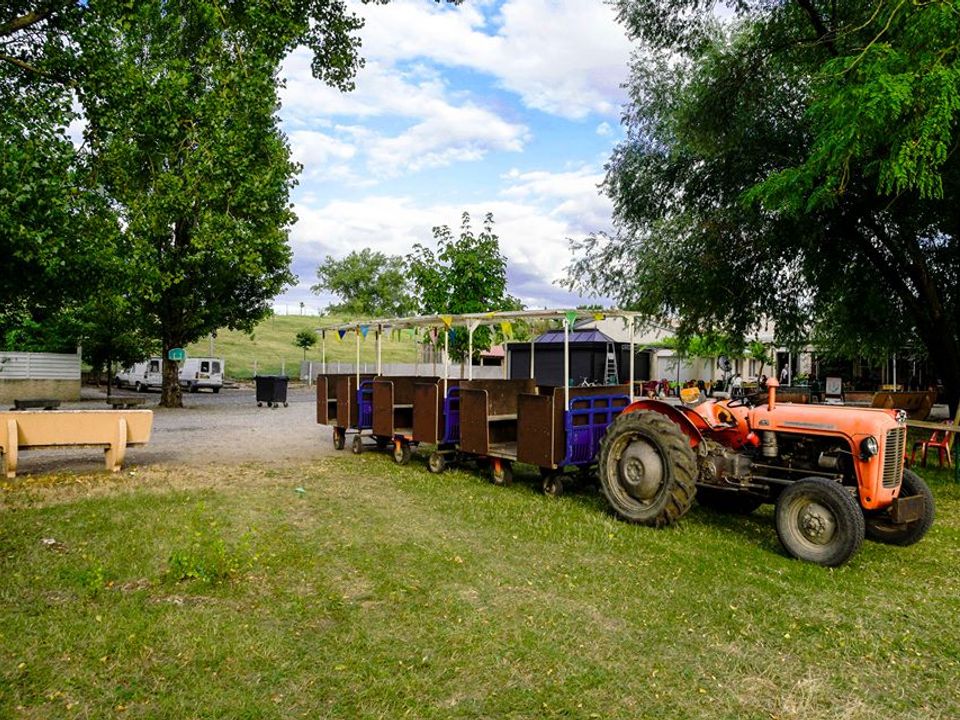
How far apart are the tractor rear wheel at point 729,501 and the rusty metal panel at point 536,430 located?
1872mm

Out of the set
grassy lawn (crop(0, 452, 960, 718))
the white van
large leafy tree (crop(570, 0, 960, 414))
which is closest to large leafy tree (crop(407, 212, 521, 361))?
large leafy tree (crop(570, 0, 960, 414))

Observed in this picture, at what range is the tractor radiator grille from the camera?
20.2 ft

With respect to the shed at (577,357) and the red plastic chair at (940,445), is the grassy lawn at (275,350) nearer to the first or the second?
the shed at (577,357)

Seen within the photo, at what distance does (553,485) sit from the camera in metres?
8.91

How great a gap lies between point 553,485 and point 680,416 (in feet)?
6.92

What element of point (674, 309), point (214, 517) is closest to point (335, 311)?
point (674, 309)

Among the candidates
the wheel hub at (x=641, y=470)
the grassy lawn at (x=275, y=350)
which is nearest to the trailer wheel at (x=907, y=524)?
the wheel hub at (x=641, y=470)

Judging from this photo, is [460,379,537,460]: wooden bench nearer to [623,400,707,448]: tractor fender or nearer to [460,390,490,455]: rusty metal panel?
[460,390,490,455]: rusty metal panel

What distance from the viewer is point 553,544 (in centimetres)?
646

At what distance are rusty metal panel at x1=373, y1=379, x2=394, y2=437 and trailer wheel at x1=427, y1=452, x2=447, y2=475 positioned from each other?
1.26 m

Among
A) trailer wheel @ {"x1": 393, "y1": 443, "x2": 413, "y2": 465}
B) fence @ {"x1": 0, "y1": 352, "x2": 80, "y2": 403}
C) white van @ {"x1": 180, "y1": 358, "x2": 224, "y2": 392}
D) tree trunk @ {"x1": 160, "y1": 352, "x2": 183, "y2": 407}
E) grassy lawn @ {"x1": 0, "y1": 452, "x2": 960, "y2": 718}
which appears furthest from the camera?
white van @ {"x1": 180, "y1": 358, "x2": 224, "y2": 392}

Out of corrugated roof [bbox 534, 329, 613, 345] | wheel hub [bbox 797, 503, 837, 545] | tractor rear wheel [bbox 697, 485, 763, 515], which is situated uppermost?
corrugated roof [bbox 534, 329, 613, 345]

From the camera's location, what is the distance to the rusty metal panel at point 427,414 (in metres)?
10.7

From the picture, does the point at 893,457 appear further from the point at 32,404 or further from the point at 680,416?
the point at 32,404
